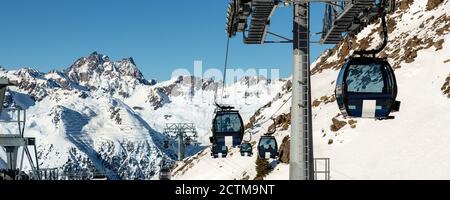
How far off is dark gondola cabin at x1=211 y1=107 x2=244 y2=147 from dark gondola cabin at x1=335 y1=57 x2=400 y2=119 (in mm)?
9673

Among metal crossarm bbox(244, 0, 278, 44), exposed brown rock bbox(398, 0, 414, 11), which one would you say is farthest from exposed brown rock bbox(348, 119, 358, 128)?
exposed brown rock bbox(398, 0, 414, 11)

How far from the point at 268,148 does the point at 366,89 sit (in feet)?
92.2

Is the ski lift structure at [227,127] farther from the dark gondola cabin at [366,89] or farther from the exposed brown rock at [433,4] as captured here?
the exposed brown rock at [433,4]

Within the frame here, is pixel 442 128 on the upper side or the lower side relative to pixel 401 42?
lower

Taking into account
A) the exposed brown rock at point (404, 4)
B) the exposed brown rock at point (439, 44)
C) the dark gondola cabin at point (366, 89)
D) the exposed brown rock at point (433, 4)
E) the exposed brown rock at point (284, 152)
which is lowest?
the exposed brown rock at point (284, 152)

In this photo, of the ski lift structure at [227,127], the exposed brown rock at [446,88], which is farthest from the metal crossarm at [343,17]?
the exposed brown rock at [446,88]

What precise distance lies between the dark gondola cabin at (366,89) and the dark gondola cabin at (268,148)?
2717cm

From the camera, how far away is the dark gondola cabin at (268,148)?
3716 centimetres

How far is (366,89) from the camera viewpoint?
9594 mm

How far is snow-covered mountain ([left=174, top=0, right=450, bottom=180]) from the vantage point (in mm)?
35219
